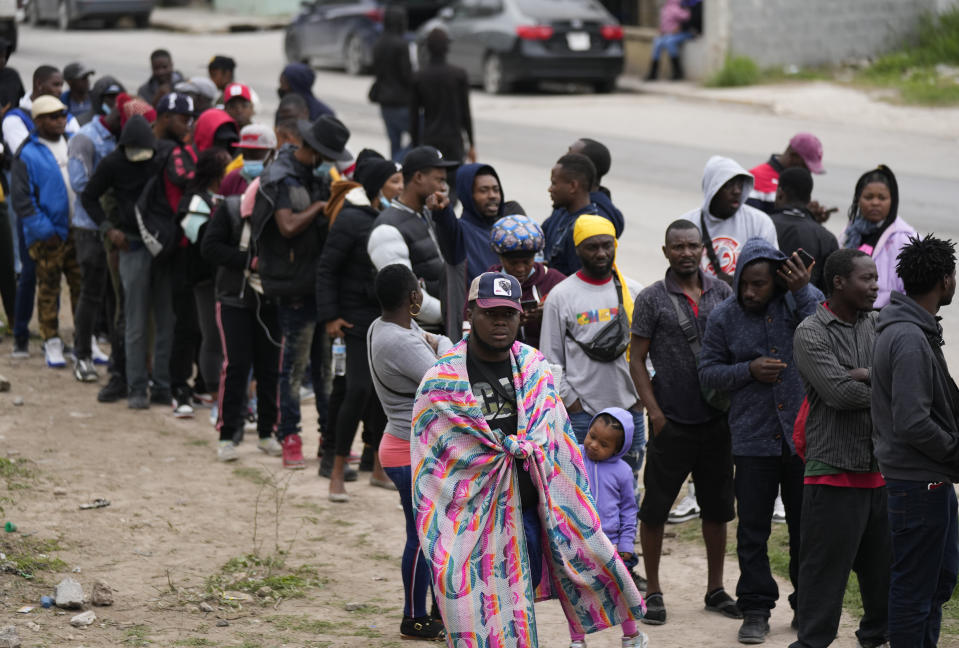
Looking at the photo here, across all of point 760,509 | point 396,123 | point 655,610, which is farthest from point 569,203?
point 396,123

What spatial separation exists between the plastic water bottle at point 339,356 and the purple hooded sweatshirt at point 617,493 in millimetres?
2392

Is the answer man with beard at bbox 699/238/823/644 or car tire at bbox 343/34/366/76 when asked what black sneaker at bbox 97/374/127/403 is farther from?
car tire at bbox 343/34/366/76

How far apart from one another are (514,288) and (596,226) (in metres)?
1.48

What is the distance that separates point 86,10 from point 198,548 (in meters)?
27.0

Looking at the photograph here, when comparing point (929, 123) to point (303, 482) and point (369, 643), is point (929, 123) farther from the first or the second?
point (369, 643)

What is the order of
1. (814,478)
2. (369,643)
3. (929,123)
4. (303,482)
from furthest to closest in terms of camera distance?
(929,123)
(303,482)
(369,643)
(814,478)

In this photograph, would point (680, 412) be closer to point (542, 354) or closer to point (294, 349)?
point (542, 354)

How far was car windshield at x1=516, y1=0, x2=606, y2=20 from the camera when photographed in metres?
23.4

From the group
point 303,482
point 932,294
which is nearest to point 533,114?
point 303,482

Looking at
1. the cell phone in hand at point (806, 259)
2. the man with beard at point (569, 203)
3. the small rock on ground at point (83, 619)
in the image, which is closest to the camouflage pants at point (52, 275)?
the man with beard at point (569, 203)

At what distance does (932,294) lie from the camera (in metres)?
5.28

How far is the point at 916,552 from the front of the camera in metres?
5.29

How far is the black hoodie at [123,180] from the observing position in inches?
382

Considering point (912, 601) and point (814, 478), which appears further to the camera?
point (814, 478)
